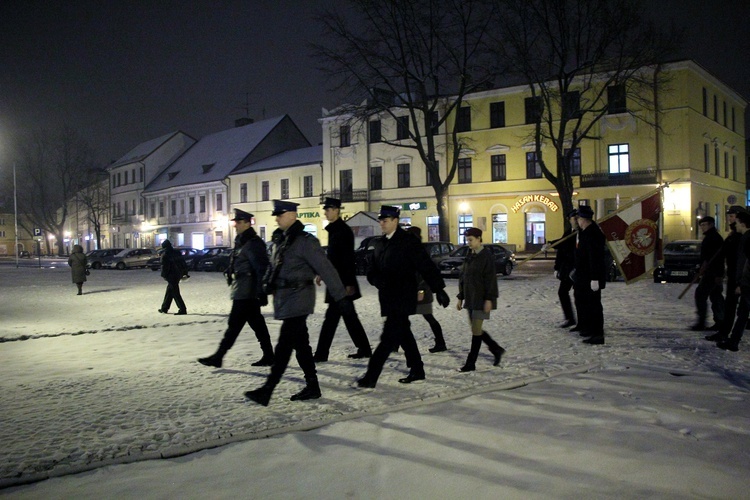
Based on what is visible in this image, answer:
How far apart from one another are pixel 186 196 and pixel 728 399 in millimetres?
61423

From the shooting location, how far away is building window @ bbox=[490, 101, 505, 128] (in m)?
43.8

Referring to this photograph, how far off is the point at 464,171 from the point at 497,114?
443 cm

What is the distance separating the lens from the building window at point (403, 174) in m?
47.3

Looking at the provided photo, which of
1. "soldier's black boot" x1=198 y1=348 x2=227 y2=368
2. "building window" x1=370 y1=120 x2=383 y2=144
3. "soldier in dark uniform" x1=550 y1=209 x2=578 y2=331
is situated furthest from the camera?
"building window" x1=370 y1=120 x2=383 y2=144

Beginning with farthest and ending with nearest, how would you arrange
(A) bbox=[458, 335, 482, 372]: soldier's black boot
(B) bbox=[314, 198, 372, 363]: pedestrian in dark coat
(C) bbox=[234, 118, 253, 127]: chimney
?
(C) bbox=[234, 118, 253, 127]: chimney → (B) bbox=[314, 198, 372, 363]: pedestrian in dark coat → (A) bbox=[458, 335, 482, 372]: soldier's black boot

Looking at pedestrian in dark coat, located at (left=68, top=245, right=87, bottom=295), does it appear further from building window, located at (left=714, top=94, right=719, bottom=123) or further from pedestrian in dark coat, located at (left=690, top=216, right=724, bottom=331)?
building window, located at (left=714, top=94, right=719, bottom=123)

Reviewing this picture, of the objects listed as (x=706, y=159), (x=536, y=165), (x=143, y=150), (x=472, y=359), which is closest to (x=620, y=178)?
(x=536, y=165)

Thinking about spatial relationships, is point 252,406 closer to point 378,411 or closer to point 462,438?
point 378,411

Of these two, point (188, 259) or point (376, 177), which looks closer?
point (188, 259)

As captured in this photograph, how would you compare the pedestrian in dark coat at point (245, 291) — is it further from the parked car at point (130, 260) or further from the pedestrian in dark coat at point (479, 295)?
the parked car at point (130, 260)

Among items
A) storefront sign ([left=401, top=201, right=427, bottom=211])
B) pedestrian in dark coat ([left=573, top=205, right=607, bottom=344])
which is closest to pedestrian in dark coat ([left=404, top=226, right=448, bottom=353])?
pedestrian in dark coat ([left=573, top=205, right=607, bottom=344])

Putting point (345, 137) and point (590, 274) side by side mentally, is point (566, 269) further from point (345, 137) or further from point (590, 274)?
point (345, 137)

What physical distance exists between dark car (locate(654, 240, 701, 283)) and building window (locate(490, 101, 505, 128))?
24417 millimetres

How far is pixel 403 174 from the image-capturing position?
4750 cm
